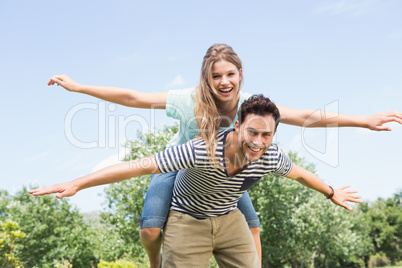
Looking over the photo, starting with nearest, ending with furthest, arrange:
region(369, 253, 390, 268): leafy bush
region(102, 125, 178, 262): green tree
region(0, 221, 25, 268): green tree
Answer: region(0, 221, 25, 268): green tree, region(102, 125, 178, 262): green tree, region(369, 253, 390, 268): leafy bush

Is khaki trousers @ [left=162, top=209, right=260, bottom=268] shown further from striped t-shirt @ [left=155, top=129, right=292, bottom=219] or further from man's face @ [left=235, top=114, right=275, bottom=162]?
man's face @ [left=235, top=114, right=275, bottom=162]

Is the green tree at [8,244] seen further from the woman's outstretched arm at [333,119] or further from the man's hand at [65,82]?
the woman's outstretched arm at [333,119]

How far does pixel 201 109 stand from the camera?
10.5ft

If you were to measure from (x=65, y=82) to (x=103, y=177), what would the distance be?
1.50m

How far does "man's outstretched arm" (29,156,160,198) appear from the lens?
8.55 ft

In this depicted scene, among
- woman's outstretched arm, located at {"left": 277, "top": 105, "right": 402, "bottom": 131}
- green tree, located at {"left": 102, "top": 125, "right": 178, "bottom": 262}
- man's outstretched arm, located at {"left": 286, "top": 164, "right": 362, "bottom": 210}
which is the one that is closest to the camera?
man's outstretched arm, located at {"left": 286, "top": 164, "right": 362, "bottom": 210}

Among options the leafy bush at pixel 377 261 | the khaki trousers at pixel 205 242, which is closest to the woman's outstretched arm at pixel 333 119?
the khaki trousers at pixel 205 242

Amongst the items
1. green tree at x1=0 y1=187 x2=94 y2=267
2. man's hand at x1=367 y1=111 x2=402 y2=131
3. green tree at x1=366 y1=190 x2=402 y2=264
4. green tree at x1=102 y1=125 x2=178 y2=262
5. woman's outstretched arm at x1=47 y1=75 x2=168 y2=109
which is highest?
woman's outstretched arm at x1=47 y1=75 x2=168 y2=109

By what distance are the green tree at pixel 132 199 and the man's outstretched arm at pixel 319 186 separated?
13325 millimetres

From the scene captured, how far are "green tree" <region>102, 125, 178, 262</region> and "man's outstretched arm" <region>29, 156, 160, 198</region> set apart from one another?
14017 millimetres

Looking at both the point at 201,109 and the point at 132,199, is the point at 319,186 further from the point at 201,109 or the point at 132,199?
the point at 132,199

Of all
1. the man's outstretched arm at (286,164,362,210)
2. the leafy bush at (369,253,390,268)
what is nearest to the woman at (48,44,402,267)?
the man's outstretched arm at (286,164,362,210)

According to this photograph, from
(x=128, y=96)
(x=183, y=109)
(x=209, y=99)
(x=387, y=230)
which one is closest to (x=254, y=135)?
(x=209, y=99)

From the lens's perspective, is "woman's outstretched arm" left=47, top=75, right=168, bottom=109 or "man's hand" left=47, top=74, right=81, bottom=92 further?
"man's hand" left=47, top=74, right=81, bottom=92
